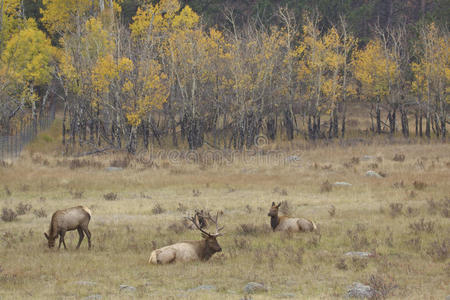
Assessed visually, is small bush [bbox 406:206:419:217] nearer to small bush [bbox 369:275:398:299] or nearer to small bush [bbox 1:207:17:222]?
small bush [bbox 369:275:398:299]

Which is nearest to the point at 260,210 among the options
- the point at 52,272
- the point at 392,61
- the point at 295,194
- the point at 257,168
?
the point at 295,194

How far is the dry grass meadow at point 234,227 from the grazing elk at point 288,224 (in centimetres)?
41

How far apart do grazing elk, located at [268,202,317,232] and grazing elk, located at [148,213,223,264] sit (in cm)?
336

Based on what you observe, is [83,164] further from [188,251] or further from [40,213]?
[188,251]

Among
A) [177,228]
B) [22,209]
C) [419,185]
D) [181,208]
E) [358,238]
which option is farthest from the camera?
[419,185]

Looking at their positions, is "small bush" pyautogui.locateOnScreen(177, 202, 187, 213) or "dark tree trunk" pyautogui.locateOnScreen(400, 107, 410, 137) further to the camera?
"dark tree trunk" pyautogui.locateOnScreen(400, 107, 410, 137)

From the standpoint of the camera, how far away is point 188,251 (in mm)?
11852

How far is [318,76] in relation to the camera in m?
46.9

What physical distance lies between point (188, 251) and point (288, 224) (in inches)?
157

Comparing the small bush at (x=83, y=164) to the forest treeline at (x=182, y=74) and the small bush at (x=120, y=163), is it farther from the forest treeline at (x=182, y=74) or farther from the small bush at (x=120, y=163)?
the forest treeline at (x=182, y=74)

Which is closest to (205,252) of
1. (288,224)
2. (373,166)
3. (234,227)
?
(288,224)

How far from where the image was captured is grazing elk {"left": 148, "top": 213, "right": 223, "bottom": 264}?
1164 centimetres

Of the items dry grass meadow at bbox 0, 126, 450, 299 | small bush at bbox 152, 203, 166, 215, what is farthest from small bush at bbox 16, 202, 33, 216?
small bush at bbox 152, 203, 166, 215

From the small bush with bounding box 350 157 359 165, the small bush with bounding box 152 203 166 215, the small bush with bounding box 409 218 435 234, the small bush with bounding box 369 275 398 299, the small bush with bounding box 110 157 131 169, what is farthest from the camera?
the small bush with bounding box 350 157 359 165
